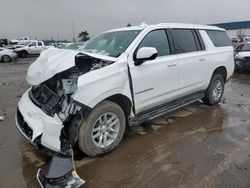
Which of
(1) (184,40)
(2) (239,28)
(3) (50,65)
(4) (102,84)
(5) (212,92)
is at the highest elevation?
(1) (184,40)

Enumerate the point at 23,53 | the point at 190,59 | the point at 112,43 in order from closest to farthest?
the point at 112,43 < the point at 190,59 < the point at 23,53

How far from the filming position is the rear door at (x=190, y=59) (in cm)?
483

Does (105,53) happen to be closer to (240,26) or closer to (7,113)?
(7,113)

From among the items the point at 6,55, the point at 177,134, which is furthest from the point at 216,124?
the point at 6,55

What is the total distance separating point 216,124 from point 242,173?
189 centimetres

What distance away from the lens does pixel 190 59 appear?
501 centimetres

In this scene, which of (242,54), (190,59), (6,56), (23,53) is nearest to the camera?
(190,59)

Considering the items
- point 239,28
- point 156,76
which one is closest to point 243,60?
point 156,76

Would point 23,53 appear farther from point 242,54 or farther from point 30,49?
point 242,54

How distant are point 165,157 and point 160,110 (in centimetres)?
109

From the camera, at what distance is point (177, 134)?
4566 mm

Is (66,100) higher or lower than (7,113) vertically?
higher

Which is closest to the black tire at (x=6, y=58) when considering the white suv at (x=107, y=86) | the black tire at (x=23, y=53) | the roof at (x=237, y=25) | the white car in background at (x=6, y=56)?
the white car in background at (x=6, y=56)

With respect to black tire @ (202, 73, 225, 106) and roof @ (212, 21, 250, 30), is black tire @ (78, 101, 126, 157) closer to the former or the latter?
black tire @ (202, 73, 225, 106)
